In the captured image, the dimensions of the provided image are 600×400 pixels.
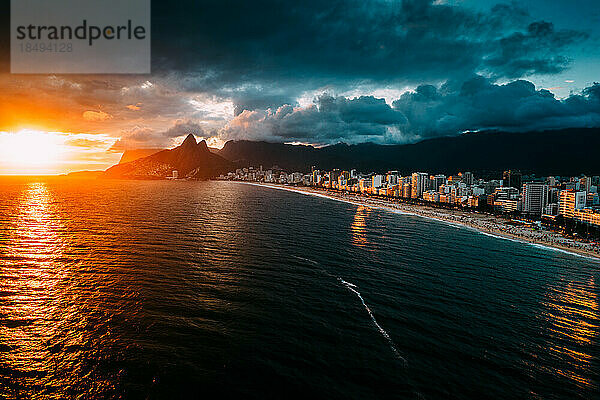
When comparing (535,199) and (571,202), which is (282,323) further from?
(535,199)

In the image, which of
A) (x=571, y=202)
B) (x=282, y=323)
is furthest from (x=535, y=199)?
(x=282, y=323)

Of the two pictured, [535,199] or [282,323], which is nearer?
[282,323]

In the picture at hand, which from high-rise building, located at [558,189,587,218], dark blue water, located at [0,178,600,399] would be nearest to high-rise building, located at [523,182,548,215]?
high-rise building, located at [558,189,587,218]

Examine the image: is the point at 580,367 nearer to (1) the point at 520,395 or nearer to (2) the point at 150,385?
(1) the point at 520,395

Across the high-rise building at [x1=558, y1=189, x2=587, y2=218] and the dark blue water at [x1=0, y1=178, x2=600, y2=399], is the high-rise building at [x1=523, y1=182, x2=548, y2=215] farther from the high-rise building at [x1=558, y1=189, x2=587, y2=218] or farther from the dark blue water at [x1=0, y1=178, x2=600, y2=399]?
the dark blue water at [x1=0, y1=178, x2=600, y2=399]

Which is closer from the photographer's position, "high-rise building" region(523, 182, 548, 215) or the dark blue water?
the dark blue water

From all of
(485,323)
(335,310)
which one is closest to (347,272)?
(335,310)

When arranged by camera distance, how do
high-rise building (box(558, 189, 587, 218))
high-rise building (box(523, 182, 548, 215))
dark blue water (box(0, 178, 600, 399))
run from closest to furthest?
dark blue water (box(0, 178, 600, 399)) < high-rise building (box(558, 189, 587, 218)) < high-rise building (box(523, 182, 548, 215))
